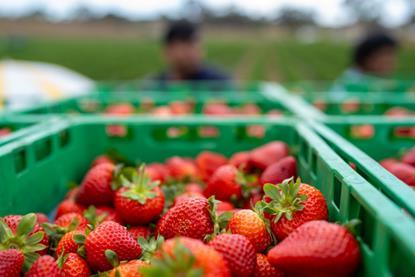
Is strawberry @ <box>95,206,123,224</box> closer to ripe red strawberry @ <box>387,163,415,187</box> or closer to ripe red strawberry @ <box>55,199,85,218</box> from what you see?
ripe red strawberry @ <box>55,199,85,218</box>

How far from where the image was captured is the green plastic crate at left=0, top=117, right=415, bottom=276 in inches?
36.7

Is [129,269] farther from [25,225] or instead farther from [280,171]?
[280,171]

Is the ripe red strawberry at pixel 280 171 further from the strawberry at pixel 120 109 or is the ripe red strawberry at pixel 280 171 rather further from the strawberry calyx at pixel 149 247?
the strawberry at pixel 120 109

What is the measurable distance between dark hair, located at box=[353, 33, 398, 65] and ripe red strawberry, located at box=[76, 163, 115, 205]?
4.23 meters

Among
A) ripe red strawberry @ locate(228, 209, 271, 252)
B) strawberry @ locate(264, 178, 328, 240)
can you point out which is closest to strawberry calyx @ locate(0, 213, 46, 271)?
ripe red strawberry @ locate(228, 209, 271, 252)

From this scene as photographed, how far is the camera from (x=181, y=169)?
6.88 feet

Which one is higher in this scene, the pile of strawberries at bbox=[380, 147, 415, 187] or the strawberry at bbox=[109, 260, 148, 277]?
the pile of strawberries at bbox=[380, 147, 415, 187]

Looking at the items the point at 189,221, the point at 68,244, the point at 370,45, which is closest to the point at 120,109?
the point at 68,244

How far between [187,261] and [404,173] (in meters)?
1.09

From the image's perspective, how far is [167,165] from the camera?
2.24m

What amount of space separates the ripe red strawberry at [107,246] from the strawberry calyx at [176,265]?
301 mm

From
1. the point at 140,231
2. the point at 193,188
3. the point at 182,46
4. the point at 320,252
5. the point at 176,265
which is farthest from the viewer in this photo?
the point at 182,46

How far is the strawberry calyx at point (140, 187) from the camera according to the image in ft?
4.98

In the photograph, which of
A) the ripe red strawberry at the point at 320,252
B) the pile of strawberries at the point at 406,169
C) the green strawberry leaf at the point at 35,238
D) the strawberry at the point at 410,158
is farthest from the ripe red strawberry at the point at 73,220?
the strawberry at the point at 410,158
